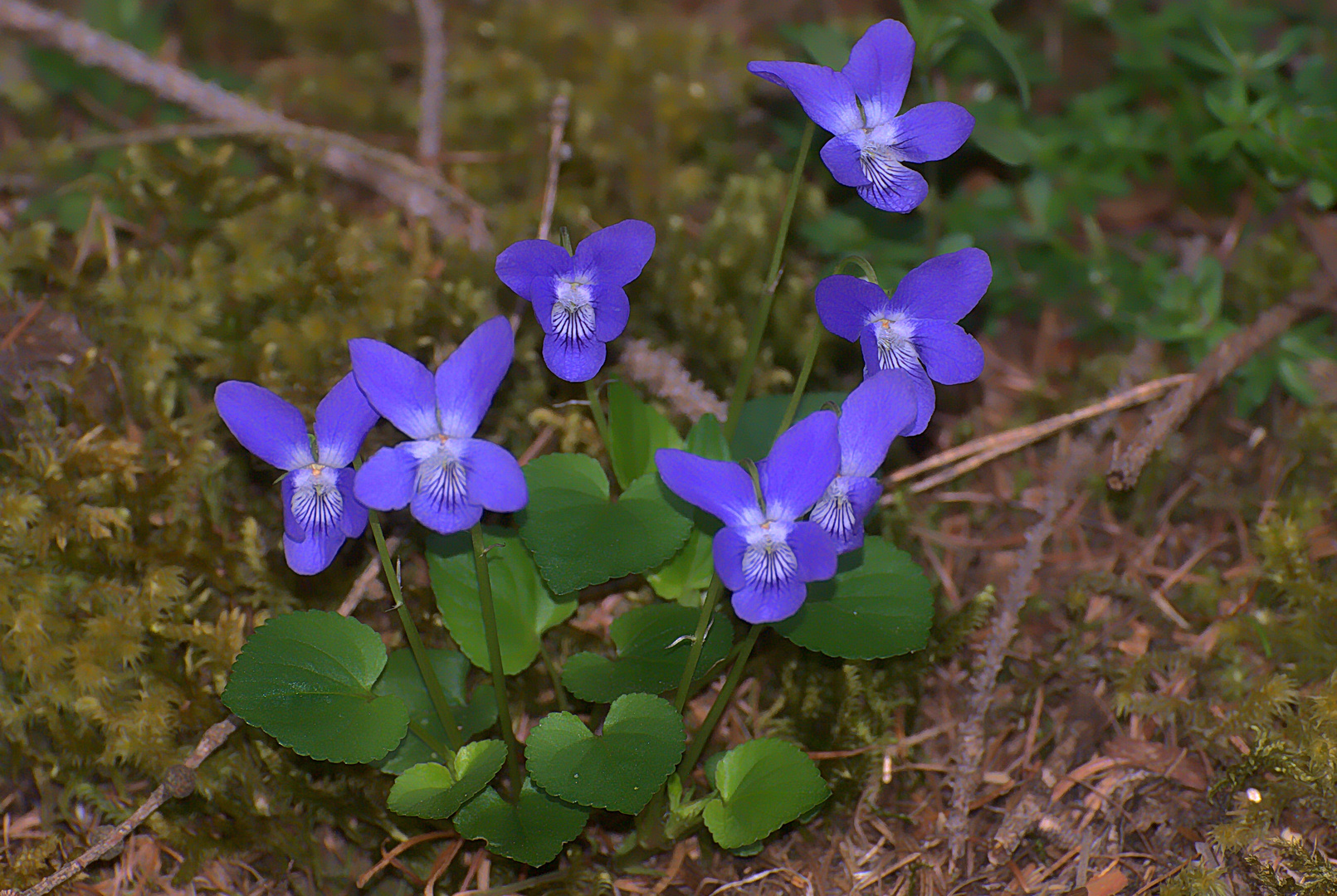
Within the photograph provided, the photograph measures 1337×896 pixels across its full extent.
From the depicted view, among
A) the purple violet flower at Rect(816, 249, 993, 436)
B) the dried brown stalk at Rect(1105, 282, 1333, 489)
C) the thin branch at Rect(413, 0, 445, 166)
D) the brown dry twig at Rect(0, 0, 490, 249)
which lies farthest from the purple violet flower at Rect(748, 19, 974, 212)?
the thin branch at Rect(413, 0, 445, 166)

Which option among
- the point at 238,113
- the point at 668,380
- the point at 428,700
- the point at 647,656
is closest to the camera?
the point at 647,656

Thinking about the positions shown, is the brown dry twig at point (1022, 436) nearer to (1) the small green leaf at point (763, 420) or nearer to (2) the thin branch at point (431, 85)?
(1) the small green leaf at point (763, 420)

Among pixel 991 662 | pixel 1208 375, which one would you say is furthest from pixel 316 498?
pixel 1208 375

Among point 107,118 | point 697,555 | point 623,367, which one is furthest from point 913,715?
point 107,118

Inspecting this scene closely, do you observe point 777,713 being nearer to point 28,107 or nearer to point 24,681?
point 24,681

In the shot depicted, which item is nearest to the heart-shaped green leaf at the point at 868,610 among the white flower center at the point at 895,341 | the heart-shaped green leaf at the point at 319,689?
the white flower center at the point at 895,341

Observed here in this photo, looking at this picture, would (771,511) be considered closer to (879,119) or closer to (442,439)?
(442,439)
